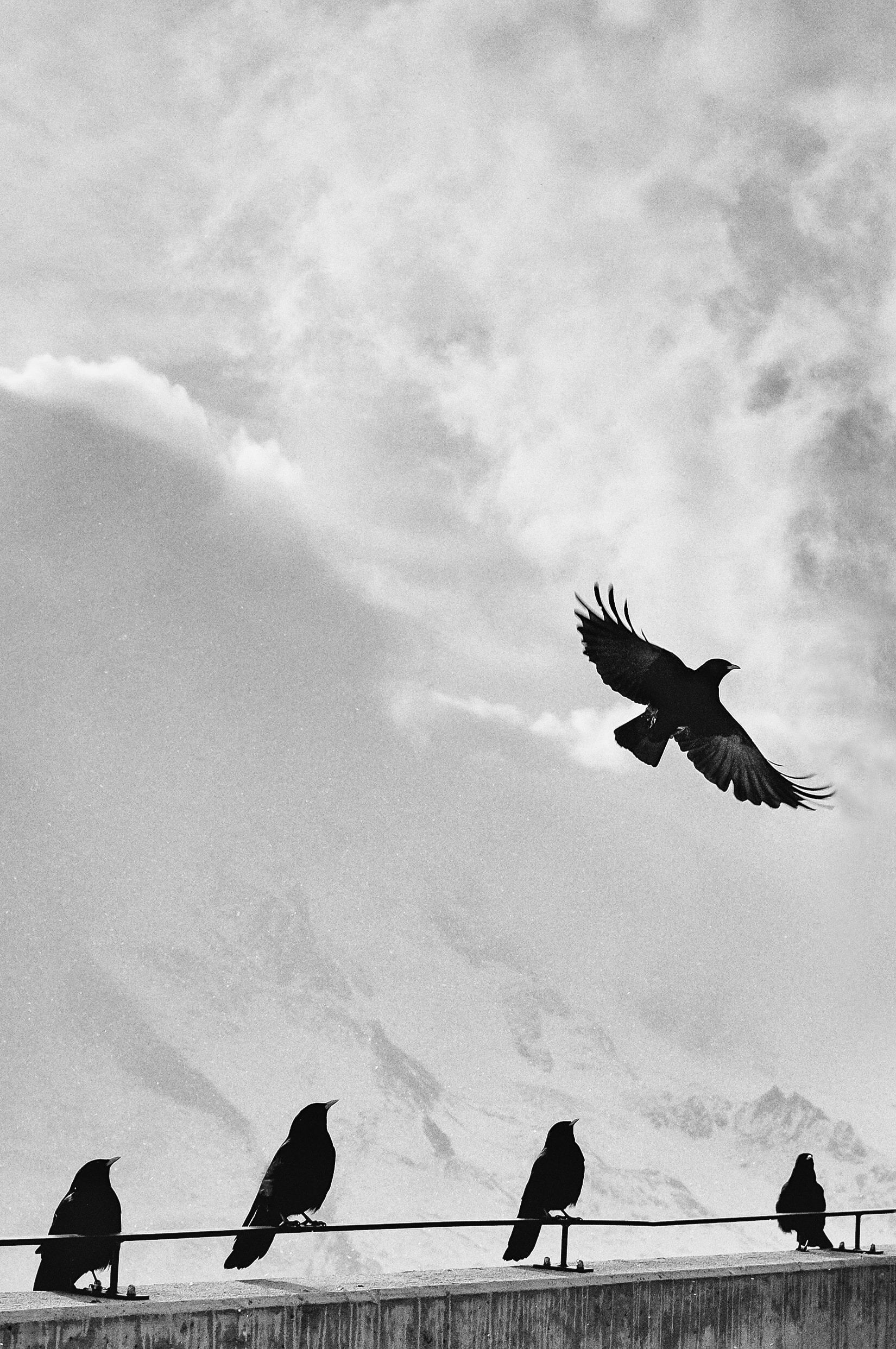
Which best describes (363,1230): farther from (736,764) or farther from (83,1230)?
(736,764)

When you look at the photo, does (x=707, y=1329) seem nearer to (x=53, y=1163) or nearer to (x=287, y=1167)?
(x=287, y=1167)

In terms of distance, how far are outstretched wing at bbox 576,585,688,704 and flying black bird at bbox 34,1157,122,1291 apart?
145 inches

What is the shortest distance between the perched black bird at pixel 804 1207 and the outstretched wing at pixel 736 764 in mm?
2686

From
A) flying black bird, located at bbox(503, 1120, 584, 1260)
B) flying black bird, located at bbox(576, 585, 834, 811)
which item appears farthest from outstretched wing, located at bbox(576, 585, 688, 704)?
flying black bird, located at bbox(503, 1120, 584, 1260)

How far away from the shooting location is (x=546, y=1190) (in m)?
8.70

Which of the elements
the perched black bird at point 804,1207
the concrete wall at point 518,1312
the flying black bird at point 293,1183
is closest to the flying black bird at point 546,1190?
the concrete wall at point 518,1312

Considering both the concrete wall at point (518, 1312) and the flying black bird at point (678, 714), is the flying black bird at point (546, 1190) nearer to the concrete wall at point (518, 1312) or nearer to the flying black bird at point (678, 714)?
the concrete wall at point (518, 1312)

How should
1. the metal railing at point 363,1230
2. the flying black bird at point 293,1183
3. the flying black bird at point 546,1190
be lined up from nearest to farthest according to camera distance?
the metal railing at point 363,1230 → the flying black bird at point 293,1183 → the flying black bird at point 546,1190

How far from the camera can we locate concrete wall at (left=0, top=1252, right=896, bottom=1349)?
6.77 meters

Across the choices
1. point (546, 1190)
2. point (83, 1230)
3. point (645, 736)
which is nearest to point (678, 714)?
point (645, 736)

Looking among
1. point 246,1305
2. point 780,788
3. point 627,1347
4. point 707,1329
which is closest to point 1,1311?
point 246,1305

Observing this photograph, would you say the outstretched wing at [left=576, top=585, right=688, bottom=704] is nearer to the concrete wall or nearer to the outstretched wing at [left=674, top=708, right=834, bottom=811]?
the outstretched wing at [left=674, top=708, right=834, bottom=811]

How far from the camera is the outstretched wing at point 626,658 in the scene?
331 inches

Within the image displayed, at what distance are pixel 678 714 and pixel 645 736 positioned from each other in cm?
23
